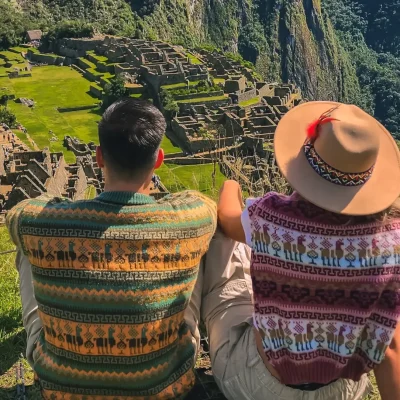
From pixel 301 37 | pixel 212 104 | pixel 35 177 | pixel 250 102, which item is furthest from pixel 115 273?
pixel 301 37

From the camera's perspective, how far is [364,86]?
10019 centimetres

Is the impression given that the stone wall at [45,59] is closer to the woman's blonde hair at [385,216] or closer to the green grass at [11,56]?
the green grass at [11,56]

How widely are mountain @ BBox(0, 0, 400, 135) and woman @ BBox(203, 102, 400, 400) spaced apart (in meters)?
66.2

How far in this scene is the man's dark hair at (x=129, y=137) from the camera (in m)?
2.50

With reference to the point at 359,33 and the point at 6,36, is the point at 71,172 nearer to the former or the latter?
the point at 6,36

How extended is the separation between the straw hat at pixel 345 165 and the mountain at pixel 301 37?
2607 inches

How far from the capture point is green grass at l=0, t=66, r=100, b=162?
32.3 metres

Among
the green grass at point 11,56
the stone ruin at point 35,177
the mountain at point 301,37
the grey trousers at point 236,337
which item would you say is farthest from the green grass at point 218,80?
the grey trousers at point 236,337

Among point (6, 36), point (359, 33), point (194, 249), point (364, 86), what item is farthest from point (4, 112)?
point (359, 33)

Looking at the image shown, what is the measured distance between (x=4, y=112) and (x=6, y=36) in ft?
79.2

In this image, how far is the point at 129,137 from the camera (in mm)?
2494

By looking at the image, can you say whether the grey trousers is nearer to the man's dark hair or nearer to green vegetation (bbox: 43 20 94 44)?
the man's dark hair

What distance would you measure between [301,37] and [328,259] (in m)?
111

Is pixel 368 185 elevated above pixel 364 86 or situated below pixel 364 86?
above
